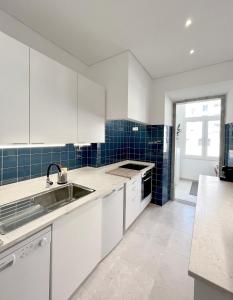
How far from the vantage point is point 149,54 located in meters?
2.05

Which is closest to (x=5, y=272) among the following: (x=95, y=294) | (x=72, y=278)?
(x=72, y=278)

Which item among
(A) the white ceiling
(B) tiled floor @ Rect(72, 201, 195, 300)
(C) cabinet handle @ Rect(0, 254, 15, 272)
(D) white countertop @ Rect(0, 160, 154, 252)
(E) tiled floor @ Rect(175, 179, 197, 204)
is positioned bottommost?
(B) tiled floor @ Rect(72, 201, 195, 300)

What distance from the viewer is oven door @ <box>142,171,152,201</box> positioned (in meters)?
2.57

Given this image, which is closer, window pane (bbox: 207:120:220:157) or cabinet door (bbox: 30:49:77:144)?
cabinet door (bbox: 30:49:77:144)

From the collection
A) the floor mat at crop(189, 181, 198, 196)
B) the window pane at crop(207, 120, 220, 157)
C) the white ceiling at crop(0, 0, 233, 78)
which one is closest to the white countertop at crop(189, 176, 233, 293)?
the white ceiling at crop(0, 0, 233, 78)

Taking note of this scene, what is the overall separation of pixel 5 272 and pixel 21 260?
8 cm

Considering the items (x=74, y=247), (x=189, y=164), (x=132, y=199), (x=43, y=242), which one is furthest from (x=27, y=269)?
(x=189, y=164)

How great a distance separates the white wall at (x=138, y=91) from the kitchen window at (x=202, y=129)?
2139 mm

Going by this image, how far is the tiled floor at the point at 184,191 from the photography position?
3.39 meters

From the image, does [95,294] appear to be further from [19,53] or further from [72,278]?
[19,53]

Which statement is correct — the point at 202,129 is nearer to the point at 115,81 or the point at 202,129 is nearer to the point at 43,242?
the point at 115,81

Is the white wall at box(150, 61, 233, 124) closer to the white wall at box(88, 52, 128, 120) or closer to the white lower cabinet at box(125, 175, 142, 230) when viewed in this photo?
the white wall at box(88, 52, 128, 120)

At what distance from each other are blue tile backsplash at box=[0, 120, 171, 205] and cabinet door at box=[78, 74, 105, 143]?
38 cm

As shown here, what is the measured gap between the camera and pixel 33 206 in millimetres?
1166
